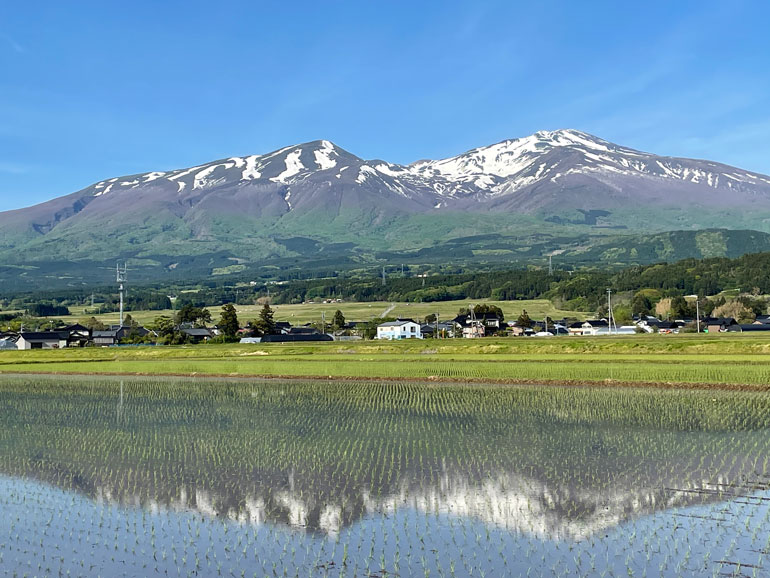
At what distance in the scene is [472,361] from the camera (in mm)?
38156

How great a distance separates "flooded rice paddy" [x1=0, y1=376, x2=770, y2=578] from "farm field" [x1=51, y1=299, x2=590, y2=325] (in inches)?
3106

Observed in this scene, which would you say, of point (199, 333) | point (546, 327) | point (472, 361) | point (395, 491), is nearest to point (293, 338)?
point (199, 333)

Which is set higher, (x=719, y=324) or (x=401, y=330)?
(x=401, y=330)

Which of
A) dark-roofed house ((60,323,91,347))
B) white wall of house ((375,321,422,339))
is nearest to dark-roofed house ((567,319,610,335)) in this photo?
white wall of house ((375,321,422,339))

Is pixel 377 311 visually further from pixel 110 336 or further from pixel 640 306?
pixel 110 336

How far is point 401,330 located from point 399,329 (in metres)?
0.26

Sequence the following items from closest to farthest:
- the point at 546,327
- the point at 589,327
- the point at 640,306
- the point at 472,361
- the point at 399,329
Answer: the point at 472,361, the point at 546,327, the point at 399,329, the point at 589,327, the point at 640,306

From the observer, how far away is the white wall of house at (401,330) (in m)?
80.5

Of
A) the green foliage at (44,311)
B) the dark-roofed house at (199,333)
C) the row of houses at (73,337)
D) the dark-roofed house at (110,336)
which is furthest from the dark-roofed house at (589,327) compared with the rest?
the green foliage at (44,311)

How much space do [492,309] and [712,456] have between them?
242ft

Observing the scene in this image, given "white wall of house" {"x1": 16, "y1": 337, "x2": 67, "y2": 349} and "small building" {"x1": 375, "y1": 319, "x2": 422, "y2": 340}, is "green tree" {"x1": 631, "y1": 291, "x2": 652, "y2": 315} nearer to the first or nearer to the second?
"small building" {"x1": 375, "y1": 319, "x2": 422, "y2": 340}

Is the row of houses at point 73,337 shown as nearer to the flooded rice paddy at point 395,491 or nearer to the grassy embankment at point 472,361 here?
the grassy embankment at point 472,361

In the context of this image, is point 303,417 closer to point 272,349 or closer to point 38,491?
point 38,491

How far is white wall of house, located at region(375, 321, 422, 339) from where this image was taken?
80.5 m
